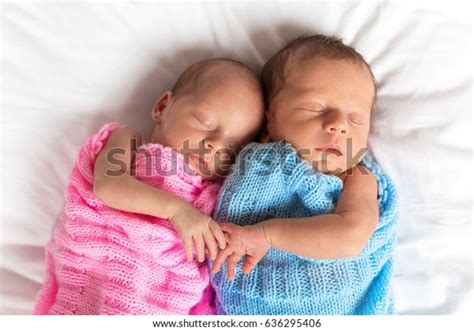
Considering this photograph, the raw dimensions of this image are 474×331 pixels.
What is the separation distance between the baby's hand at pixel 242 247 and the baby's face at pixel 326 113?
225 millimetres

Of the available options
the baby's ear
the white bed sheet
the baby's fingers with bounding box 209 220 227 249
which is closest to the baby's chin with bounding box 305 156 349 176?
the white bed sheet

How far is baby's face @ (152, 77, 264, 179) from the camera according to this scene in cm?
127

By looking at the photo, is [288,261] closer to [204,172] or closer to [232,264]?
[232,264]

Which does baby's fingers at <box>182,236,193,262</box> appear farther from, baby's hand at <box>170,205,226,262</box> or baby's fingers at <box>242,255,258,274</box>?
baby's fingers at <box>242,255,258,274</box>

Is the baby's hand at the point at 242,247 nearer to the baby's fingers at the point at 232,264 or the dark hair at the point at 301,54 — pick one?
the baby's fingers at the point at 232,264

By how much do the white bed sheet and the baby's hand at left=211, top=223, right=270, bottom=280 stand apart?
412mm

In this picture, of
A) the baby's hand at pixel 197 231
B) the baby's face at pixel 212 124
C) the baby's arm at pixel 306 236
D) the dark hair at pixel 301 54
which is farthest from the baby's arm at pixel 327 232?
the dark hair at pixel 301 54

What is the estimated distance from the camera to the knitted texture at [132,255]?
3.93ft

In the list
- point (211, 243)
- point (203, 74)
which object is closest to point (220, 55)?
point (203, 74)

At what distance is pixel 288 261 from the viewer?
1.22 m

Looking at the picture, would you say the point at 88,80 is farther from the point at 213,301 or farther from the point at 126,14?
the point at 213,301

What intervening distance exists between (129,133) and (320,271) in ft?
1.86

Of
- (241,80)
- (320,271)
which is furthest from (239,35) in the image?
(320,271)

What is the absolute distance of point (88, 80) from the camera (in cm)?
142
